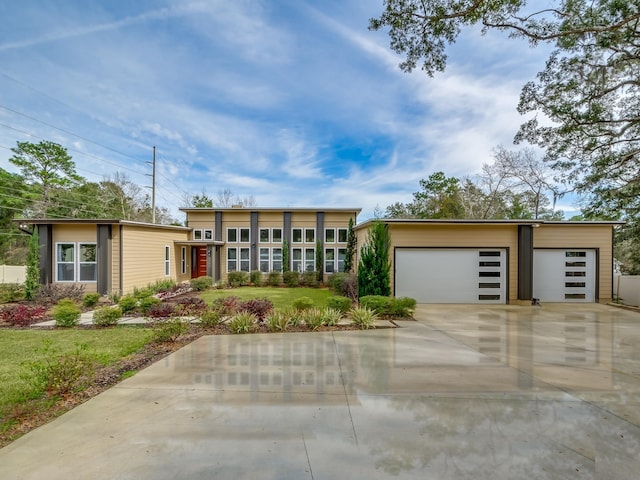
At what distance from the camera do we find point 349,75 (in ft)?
36.0

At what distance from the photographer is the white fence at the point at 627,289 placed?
37.8 feet

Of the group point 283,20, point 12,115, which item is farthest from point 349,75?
point 12,115

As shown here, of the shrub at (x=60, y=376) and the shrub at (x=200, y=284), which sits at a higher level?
the shrub at (x=60, y=376)

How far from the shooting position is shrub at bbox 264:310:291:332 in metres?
7.23

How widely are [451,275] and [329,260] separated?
8224 mm

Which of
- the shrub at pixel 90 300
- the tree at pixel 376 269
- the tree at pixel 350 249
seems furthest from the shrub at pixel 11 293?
the tree at pixel 350 249

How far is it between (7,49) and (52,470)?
15.9 m

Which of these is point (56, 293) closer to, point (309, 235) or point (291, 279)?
point (291, 279)

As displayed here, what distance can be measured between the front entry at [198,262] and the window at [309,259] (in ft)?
21.2

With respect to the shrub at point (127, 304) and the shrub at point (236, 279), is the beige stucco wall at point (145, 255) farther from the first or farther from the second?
the shrub at point (127, 304)

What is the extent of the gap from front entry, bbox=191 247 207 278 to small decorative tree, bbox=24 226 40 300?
24.8 feet

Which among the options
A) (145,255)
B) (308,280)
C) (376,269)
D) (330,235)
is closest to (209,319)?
(376,269)

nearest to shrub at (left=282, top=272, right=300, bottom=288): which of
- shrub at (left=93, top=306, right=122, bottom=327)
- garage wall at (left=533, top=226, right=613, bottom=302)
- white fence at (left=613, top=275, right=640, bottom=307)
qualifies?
shrub at (left=93, top=306, right=122, bottom=327)

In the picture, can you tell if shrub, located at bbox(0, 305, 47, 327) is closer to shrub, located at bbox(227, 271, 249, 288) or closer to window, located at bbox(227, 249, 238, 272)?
shrub, located at bbox(227, 271, 249, 288)
